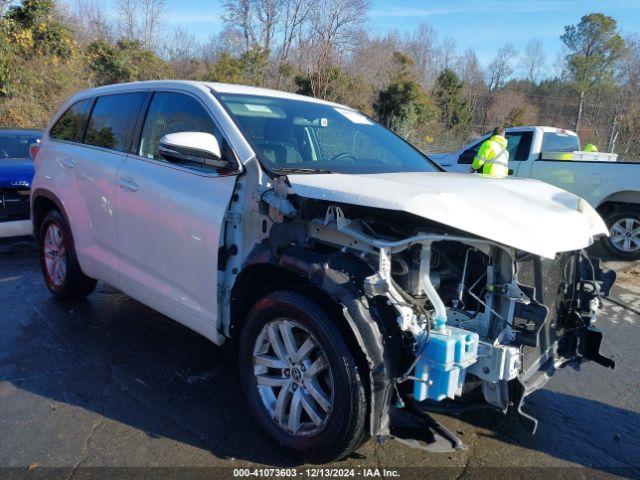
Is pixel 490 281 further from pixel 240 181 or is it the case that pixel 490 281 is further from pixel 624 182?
pixel 624 182

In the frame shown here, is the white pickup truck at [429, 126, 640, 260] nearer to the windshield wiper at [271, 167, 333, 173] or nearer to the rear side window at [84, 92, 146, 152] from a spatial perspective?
the windshield wiper at [271, 167, 333, 173]

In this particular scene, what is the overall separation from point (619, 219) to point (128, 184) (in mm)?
7407

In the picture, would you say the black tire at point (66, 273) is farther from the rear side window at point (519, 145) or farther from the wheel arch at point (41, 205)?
the rear side window at point (519, 145)

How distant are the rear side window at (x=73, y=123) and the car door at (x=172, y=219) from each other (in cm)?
117

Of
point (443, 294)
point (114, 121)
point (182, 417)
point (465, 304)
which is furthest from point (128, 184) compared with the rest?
point (465, 304)

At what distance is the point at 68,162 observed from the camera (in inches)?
178

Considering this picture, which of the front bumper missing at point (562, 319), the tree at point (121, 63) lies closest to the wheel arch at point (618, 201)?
the front bumper missing at point (562, 319)

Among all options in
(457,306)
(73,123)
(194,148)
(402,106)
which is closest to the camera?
(457,306)

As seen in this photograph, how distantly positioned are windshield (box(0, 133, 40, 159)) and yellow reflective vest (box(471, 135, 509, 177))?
687 centimetres

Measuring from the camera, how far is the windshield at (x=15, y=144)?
7.65 m

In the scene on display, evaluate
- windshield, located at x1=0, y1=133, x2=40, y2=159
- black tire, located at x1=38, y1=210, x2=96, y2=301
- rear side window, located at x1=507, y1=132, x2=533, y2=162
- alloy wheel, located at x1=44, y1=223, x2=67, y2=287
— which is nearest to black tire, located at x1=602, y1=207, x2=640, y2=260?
rear side window, located at x1=507, y1=132, x2=533, y2=162

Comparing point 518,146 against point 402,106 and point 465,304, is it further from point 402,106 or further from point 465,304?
point 402,106

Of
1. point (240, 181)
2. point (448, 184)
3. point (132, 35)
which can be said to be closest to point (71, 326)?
point (240, 181)

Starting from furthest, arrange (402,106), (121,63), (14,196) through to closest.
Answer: (121,63), (402,106), (14,196)
